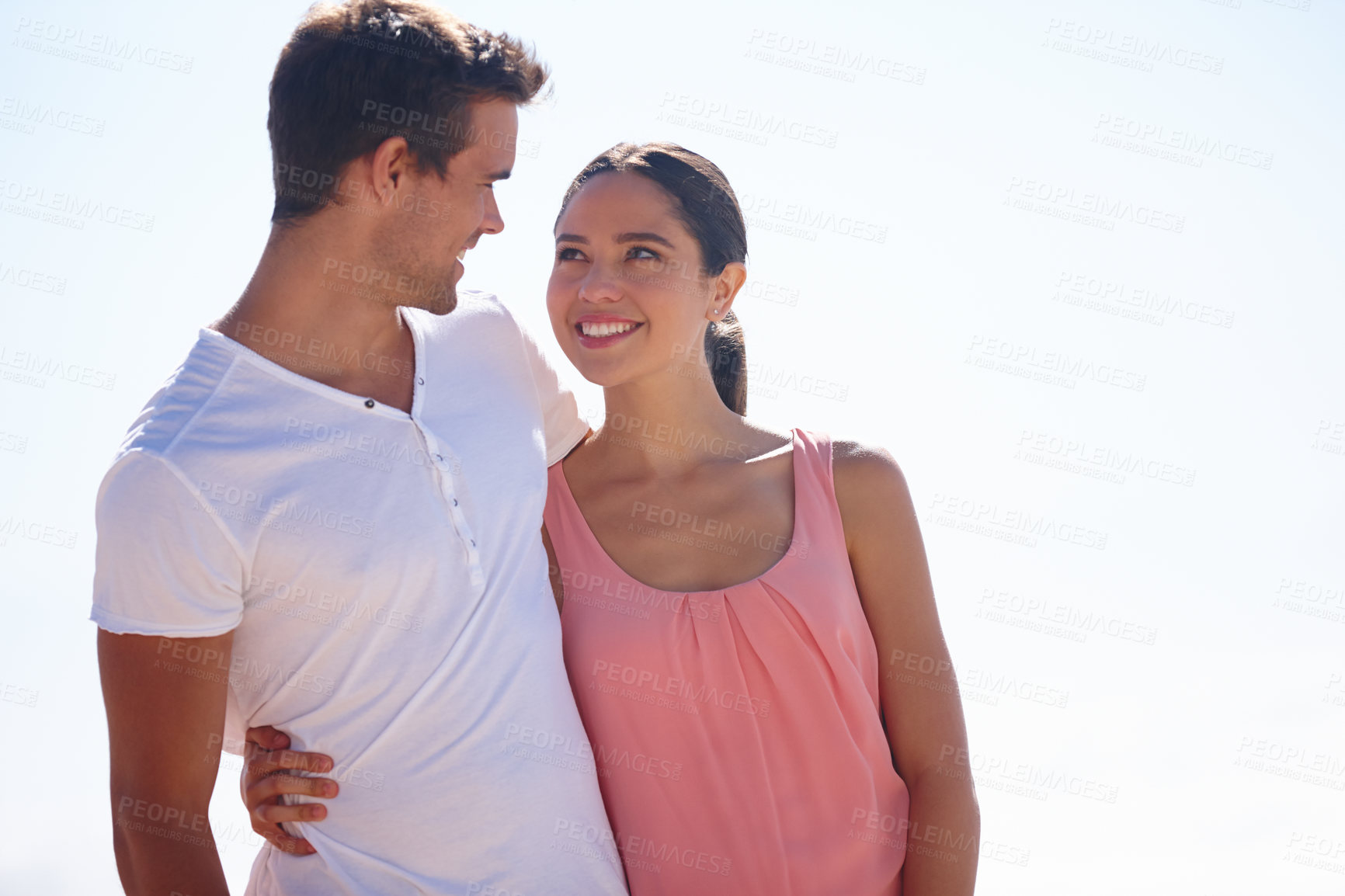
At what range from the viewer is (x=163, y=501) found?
184 centimetres

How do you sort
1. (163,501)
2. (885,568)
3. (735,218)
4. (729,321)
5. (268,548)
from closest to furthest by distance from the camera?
(163,501) < (268,548) < (885,568) < (735,218) < (729,321)

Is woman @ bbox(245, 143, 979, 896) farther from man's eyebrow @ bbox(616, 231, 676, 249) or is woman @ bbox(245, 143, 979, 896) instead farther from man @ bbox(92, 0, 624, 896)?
man @ bbox(92, 0, 624, 896)

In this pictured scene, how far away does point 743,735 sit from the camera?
2.42m

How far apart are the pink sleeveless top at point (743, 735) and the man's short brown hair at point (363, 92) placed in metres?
1.09

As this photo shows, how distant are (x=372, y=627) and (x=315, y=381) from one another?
501 mm

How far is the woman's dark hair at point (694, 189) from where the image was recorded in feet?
8.82

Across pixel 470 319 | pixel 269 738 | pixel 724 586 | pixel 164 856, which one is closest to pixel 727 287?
pixel 470 319

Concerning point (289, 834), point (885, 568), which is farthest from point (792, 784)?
point (289, 834)

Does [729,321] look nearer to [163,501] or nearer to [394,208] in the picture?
[394,208]

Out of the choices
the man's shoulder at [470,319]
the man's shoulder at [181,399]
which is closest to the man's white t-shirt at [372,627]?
the man's shoulder at [181,399]

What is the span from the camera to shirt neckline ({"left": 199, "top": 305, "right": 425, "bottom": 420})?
2.05 m

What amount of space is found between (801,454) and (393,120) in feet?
4.08

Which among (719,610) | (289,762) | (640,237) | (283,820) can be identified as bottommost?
(283,820)

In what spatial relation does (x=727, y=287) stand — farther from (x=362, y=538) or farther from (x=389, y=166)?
(x=362, y=538)
